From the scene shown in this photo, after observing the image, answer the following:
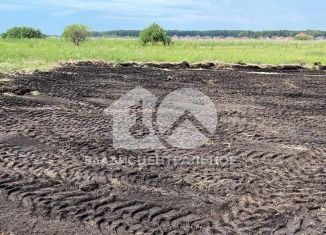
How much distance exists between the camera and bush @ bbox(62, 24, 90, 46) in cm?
5050

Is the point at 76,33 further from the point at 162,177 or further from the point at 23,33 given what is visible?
the point at 162,177

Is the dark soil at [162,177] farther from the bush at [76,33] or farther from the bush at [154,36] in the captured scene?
the bush at [76,33]

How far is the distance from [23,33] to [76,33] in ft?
45.6

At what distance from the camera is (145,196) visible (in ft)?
18.7

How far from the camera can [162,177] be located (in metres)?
6.38

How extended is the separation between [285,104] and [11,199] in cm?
819

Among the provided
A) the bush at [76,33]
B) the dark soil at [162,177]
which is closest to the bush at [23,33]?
the bush at [76,33]

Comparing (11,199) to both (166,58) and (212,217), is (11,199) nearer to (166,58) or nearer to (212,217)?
(212,217)

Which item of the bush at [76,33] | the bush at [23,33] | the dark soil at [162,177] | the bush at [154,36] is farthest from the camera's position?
the bush at [23,33]

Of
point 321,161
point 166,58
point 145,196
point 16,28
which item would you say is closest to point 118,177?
point 145,196

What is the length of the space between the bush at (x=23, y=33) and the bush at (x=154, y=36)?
19227 millimetres

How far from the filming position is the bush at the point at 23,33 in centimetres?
6171

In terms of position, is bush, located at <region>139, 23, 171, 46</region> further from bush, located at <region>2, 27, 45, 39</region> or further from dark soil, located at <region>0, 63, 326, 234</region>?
dark soil, located at <region>0, 63, 326, 234</region>

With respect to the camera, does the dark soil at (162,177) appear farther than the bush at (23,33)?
No
